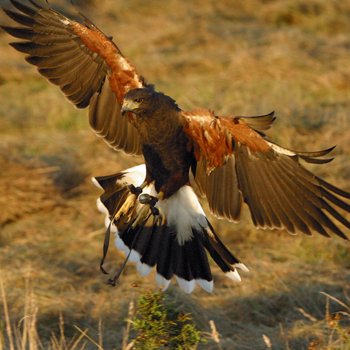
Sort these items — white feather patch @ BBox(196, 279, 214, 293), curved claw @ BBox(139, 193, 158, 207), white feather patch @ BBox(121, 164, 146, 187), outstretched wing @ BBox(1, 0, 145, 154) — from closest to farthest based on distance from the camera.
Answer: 1. curved claw @ BBox(139, 193, 158, 207)
2. white feather patch @ BBox(196, 279, 214, 293)
3. white feather patch @ BBox(121, 164, 146, 187)
4. outstretched wing @ BBox(1, 0, 145, 154)

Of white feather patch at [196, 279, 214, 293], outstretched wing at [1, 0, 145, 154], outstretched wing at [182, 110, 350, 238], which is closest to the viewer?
outstretched wing at [182, 110, 350, 238]

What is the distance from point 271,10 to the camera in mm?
13531

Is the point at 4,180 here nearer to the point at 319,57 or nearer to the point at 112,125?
the point at 112,125

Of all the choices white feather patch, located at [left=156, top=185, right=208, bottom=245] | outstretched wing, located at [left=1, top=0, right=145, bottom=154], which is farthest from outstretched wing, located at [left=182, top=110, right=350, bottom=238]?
outstretched wing, located at [left=1, top=0, right=145, bottom=154]

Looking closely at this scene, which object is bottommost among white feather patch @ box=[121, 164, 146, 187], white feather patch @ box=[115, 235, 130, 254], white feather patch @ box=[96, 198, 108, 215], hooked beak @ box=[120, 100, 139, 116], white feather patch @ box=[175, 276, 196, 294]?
white feather patch @ box=[175, 276, 196, 294]

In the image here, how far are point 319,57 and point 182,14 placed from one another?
2.89 m

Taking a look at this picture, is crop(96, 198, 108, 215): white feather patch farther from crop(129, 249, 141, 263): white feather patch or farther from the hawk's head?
the hawk's head

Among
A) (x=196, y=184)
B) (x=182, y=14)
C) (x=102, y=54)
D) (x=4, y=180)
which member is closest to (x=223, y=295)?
(x=196, y=184)

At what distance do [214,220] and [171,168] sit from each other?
178cm

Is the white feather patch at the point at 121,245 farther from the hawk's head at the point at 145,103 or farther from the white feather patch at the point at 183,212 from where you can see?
the hawk's head at the point at 145,103

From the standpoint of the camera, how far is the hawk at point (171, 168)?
5.07 metres

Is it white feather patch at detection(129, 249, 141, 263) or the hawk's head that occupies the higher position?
the hawk's head

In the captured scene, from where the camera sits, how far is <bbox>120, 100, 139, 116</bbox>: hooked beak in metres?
5.09

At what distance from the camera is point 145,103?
5156mm
